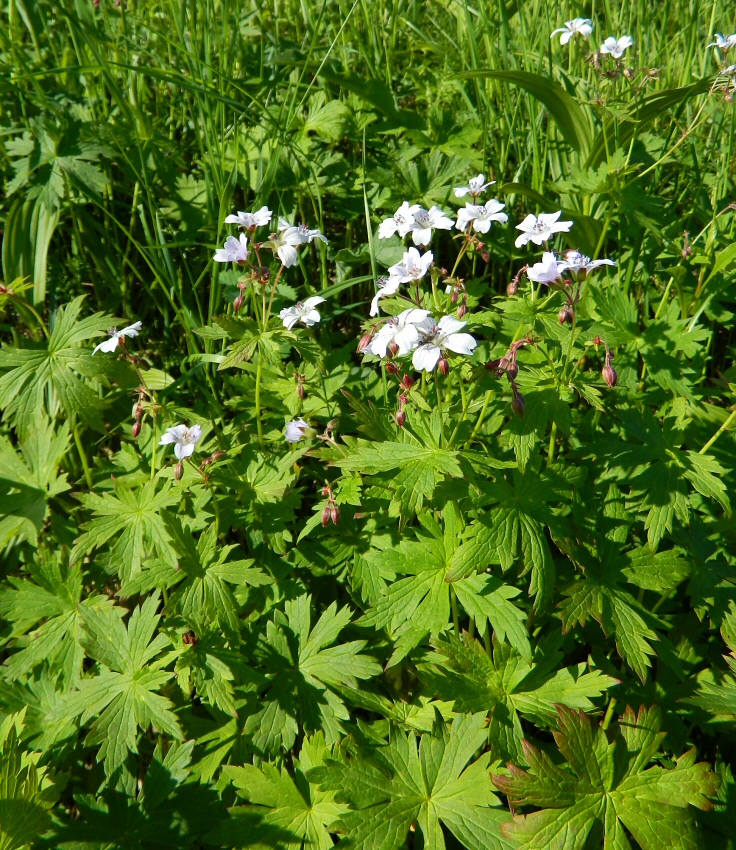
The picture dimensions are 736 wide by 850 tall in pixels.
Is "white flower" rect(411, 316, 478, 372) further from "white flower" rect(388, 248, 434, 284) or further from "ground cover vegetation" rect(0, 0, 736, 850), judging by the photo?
"white flower" rect(388, 248, 434, 284)

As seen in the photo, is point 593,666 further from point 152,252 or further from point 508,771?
point 152,252

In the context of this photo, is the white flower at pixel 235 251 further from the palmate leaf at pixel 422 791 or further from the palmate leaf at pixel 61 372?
the palmate leaf at pixel 422 791

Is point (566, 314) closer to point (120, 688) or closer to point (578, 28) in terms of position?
point (578, 28)

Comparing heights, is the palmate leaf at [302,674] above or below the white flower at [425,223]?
below

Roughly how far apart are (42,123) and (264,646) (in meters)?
2.45

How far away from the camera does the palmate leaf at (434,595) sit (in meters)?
1.86

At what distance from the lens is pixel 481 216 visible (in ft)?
7.09

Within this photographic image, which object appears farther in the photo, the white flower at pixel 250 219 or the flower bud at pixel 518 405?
the white flower at pixel 250 219

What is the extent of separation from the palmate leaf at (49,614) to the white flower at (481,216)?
5.62 ft

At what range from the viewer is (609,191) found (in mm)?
2555

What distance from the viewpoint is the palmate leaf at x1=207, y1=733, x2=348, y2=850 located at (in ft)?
5.75

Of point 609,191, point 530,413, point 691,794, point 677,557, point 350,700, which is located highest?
point 609,191

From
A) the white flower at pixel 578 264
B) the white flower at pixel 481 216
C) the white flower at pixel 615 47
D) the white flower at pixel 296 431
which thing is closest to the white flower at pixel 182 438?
the white flower at pixel 296 431

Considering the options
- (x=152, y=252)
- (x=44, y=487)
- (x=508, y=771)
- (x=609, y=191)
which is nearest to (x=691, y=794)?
(x=508, y=771)
